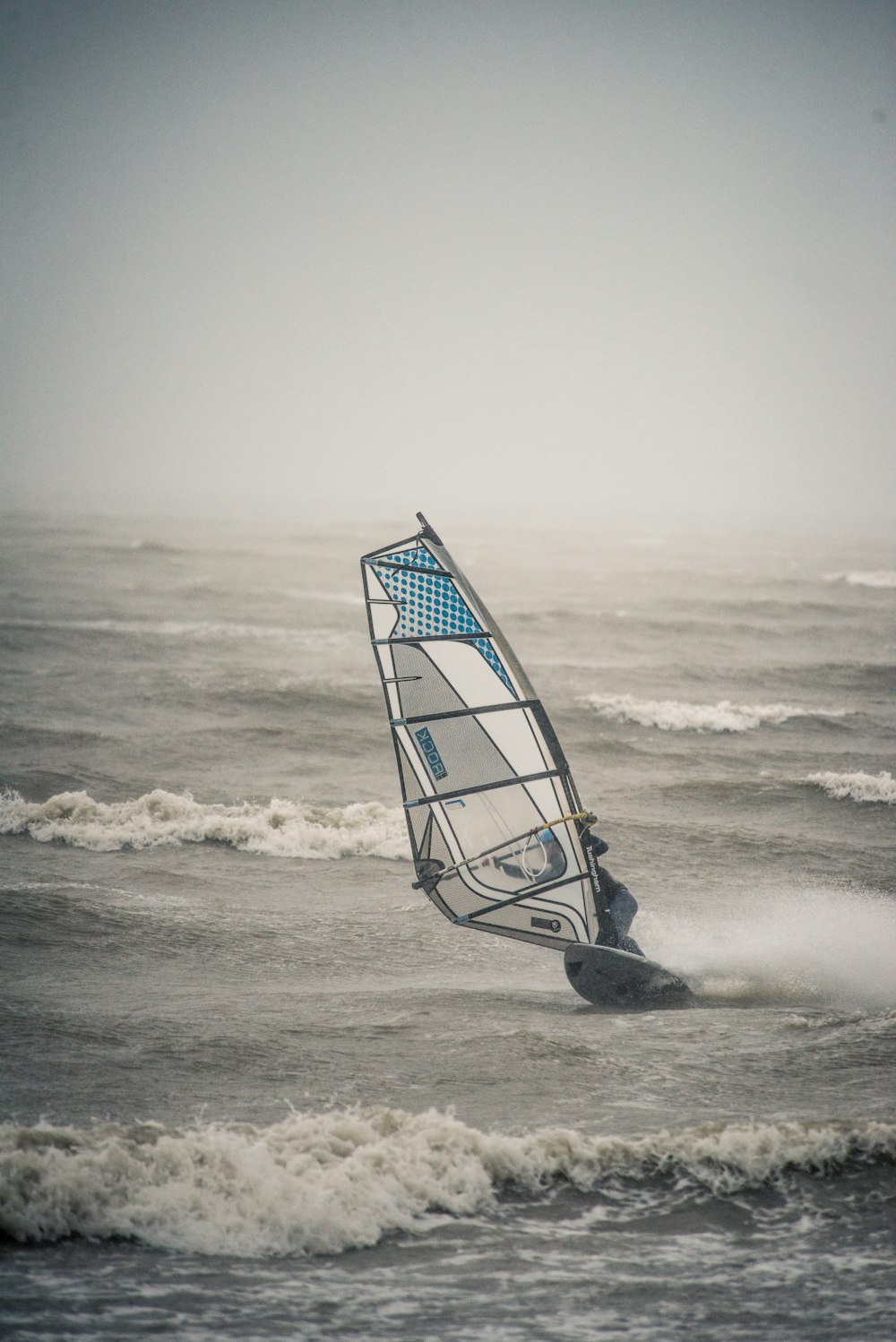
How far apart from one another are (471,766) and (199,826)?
537cm

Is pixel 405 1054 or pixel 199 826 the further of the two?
pixel 199 826

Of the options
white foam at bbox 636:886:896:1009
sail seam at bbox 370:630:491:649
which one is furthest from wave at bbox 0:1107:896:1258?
sail seam at bbox 370:630:491:649

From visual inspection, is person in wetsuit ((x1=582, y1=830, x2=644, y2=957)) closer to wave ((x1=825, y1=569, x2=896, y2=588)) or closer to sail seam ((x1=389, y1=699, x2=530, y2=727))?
sail seam ((x1=389, y1=699, x2=530, y2=727))

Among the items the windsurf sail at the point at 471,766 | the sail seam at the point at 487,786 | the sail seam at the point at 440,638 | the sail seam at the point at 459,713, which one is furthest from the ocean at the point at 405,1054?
the sail seam at the point at 440,638

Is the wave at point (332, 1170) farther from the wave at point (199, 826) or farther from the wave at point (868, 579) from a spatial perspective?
the wave at point (868, 579)

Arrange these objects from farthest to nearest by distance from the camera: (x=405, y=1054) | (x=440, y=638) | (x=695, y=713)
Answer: (x=695, y=713), (x=440, y=638), (x=405, y=1054)

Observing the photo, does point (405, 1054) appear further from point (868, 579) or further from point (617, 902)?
point (868, 579)

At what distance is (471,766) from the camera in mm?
8227

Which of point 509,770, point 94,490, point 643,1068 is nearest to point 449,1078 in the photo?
point 643,1068

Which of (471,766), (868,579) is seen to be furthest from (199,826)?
(868,579)

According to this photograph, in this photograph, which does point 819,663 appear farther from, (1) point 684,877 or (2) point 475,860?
(2) point 475,860

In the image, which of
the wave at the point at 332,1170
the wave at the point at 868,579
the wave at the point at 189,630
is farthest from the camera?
the wave at the point at 868,579

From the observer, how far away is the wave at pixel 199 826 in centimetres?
1217

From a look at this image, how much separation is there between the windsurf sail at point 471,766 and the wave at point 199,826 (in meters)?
4.14
